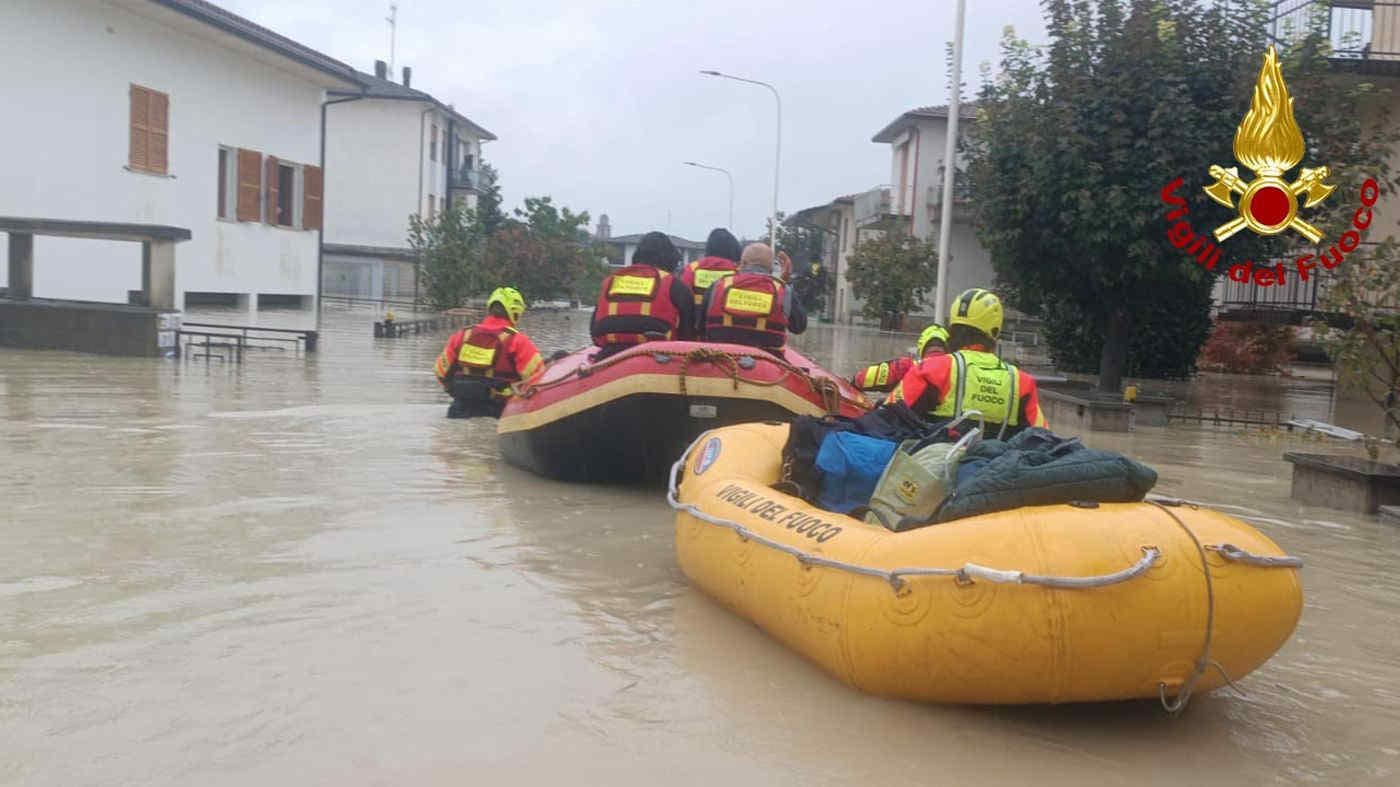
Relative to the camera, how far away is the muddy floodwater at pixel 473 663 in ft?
14.0

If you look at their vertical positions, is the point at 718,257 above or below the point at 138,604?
above

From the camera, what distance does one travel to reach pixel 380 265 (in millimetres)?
50250

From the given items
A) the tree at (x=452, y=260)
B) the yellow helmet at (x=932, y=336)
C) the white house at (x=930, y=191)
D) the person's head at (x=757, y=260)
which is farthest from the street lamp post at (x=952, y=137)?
the white house at (x=930, y=191)

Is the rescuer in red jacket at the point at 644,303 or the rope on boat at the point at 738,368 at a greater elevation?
the rescuer in red jacket at the point at 644,303

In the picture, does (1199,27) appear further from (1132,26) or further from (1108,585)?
(1108,585)

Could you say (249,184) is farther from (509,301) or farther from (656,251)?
(656,251)

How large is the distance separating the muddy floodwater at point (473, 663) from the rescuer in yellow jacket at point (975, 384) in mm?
1353

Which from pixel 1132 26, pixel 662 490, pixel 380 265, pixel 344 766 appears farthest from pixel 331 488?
pixel 380 265

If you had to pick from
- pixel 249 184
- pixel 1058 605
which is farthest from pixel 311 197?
pixel 1058 605

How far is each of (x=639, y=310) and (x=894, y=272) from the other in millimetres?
34480

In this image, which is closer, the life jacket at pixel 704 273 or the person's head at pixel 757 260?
the person's head at pixel 757 260

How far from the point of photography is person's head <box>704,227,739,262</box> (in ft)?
34.1

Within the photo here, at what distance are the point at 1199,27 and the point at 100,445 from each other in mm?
12434

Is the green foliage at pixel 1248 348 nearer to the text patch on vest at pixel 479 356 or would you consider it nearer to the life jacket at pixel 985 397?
the text patch on vest at pixel 479 356
